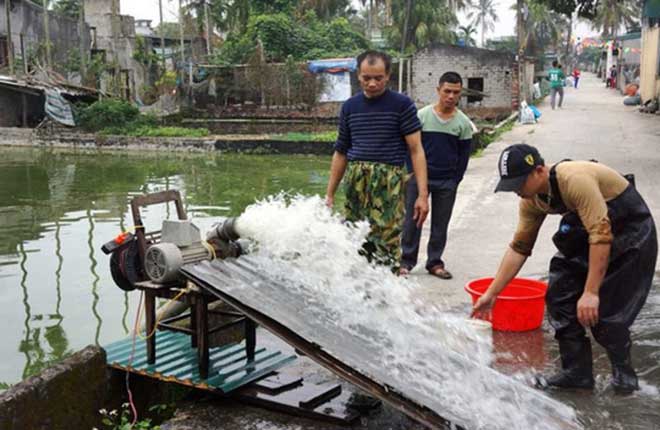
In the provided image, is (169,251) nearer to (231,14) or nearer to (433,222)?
(433,222)

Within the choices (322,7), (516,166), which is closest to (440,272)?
(516,166)

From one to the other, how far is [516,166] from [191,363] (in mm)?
2142

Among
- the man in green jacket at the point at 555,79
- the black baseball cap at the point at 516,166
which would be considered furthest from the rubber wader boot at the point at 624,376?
the man in green jacket at the point at 555,79

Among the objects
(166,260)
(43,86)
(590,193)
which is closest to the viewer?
(590,193)

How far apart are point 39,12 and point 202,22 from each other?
1160 cm

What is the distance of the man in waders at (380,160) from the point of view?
455 cm

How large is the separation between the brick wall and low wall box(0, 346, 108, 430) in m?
25.8

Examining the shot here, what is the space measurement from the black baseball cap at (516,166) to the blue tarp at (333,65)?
2583cm

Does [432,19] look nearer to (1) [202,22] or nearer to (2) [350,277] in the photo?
(1) [202,22]

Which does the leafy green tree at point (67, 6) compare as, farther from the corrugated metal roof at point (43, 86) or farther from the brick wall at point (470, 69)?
the brick wall at point (470, 69)

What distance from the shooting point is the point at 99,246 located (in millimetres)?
10391

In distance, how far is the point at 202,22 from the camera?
41.8 metres

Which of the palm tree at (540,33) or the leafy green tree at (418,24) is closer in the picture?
the leafy green tree at (418,24)

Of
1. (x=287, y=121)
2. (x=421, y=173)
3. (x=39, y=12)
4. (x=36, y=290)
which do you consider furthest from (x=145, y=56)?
(x=421, y=173)
